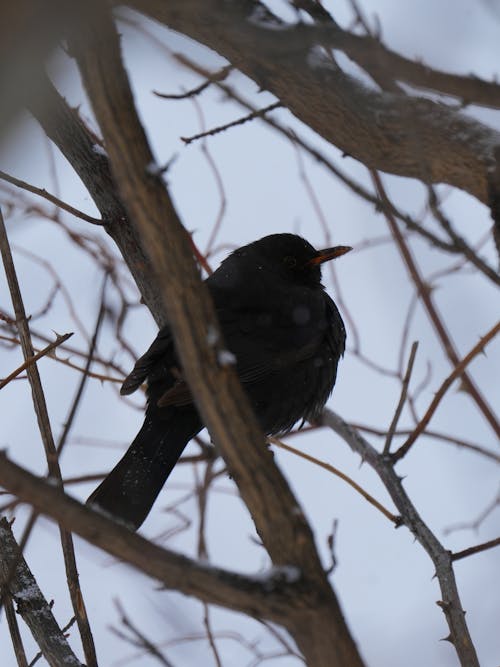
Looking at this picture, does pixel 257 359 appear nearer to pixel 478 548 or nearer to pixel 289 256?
pixel 289 256

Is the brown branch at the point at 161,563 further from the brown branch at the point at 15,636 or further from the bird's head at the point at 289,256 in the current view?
the bird's head at the point at 289,256

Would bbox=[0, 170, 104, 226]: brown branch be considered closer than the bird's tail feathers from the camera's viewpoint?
Yes

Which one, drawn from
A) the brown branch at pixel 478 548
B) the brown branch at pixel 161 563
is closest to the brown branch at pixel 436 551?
the brown branch at pixel 478 548

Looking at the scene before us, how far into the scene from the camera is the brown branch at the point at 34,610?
2.49 metres

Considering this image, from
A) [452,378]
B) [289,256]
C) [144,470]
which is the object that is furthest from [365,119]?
[289,256]

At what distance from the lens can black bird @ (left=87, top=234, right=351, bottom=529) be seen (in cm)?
373

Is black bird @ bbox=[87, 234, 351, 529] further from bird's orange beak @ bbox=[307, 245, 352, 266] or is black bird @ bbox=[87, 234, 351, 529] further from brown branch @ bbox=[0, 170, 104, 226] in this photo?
brown branch @ bbox=[0, 170, 104, 226]

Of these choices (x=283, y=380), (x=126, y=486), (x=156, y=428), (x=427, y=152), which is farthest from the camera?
(x=283, y=380)

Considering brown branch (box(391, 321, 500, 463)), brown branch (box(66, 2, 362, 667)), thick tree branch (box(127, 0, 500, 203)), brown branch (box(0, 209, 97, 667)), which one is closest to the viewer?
brown branch (box(66, 2, 362, 667))

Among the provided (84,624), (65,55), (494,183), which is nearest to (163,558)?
(84,624)

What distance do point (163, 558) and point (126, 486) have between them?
207 cm

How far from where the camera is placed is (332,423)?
405 centimetres

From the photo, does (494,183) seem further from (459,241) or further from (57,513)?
(57,513)

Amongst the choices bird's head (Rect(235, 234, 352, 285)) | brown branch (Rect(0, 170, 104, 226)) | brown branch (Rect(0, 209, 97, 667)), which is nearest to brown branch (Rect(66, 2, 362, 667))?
brown branch (Rect(0, 209, 97, 667))
